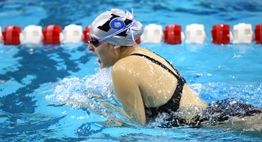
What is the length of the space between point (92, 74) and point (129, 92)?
225cm

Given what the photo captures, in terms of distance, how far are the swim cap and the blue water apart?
1.93ft

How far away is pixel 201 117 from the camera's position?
133 inches

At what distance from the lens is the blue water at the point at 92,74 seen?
3512 millimetres

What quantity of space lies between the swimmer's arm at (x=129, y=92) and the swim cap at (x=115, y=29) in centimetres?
32

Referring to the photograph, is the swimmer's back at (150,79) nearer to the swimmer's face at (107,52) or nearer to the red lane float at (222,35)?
the swimmer's face at (107,52)

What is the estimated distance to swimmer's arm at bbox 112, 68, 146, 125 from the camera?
3064 mm

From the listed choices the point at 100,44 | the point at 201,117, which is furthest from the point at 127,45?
the point at 201,117

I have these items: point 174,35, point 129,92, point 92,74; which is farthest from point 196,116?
point 174,35

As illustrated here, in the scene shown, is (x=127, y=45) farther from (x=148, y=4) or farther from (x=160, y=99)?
(x=148, y=4)

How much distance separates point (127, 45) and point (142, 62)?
9.2 inches

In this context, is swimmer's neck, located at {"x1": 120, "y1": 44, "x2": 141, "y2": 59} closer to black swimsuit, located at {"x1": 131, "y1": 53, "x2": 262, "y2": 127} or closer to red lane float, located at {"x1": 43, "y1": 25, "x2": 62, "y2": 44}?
black swimsuit, located at {"x1": 131, "y1": 53, "x2": 262, "y2": 127}

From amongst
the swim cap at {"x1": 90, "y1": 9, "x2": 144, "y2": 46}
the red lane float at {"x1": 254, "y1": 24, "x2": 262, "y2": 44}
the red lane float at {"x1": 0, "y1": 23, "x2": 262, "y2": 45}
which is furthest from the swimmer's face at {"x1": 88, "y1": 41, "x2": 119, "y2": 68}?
the red lane float at {"x1": 254, "y1": 24, "x2": 262, "y2": 44}

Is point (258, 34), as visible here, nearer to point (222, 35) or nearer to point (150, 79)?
point (222, 35)

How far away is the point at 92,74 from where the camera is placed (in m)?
5.27
